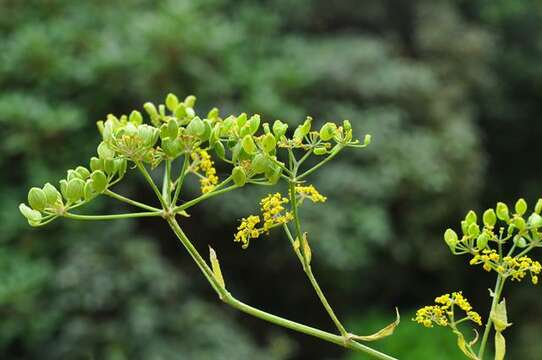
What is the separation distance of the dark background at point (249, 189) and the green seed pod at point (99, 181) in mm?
3481

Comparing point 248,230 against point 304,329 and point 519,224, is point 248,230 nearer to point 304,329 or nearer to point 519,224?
point 304,329

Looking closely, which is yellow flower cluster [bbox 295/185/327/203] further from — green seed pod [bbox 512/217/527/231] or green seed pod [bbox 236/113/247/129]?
green seed pod [bbox 512/217/527/231]

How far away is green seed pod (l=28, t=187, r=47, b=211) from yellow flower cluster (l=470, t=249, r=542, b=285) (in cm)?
46

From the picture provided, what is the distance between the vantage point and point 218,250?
17.9 feet

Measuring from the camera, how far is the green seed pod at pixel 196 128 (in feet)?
2.50

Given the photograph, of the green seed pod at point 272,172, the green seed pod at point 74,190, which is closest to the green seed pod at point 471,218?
the green seed pod at point 272,172

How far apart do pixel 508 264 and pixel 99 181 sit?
1.47 ft

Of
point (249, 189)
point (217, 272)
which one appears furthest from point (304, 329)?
point (249, 189)

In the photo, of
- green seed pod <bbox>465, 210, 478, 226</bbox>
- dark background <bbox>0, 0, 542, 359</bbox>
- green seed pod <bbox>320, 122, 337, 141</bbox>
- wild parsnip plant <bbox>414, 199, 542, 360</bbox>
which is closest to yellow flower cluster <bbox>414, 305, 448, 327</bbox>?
wild parsnip plant <bbox>414, 199, 542, 360</bbox>

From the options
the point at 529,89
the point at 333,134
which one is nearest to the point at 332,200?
the point at 529,89

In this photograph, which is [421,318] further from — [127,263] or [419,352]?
[419,352]

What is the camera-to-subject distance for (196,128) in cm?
77

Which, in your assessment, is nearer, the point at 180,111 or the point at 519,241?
the point at 519,241

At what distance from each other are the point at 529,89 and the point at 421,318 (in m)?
7.67
